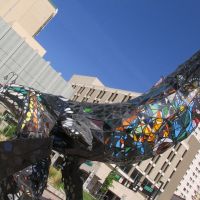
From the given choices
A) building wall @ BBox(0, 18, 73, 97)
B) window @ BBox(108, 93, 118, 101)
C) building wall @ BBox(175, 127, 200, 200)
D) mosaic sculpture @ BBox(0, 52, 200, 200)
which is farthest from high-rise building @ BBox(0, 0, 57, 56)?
building wall @ BBox(175, 127, 200, 200)

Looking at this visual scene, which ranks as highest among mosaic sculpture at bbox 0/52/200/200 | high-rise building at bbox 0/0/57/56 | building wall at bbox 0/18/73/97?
high-rise building at bbox 0/0/57/56

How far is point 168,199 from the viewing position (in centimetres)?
4884

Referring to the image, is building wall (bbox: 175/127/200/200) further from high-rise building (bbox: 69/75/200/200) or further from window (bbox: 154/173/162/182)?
window (bbox: 154/173/162/182)

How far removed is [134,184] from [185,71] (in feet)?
132

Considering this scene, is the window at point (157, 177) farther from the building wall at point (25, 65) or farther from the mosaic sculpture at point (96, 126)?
the mosaic sculpture at point (96, 126)

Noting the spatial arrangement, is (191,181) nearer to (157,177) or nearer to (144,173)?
(157,177)

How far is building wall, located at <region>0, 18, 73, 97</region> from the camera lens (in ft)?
85.0

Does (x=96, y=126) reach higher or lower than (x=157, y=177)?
lower

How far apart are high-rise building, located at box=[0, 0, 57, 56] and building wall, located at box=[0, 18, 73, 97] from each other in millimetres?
8932

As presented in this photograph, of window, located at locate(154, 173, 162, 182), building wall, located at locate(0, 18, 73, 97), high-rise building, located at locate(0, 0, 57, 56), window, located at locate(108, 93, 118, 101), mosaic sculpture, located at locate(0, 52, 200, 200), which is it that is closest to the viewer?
mosaic sculpture, located at locate(0, 52, 200, 200)

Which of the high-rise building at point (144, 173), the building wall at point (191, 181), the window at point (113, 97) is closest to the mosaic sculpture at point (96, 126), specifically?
the high-rise building at point (144, 173)

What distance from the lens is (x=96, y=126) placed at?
342 centimetres

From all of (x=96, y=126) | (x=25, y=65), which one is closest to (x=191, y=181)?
(x=25, y=65)

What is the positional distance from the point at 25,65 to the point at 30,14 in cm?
1474
